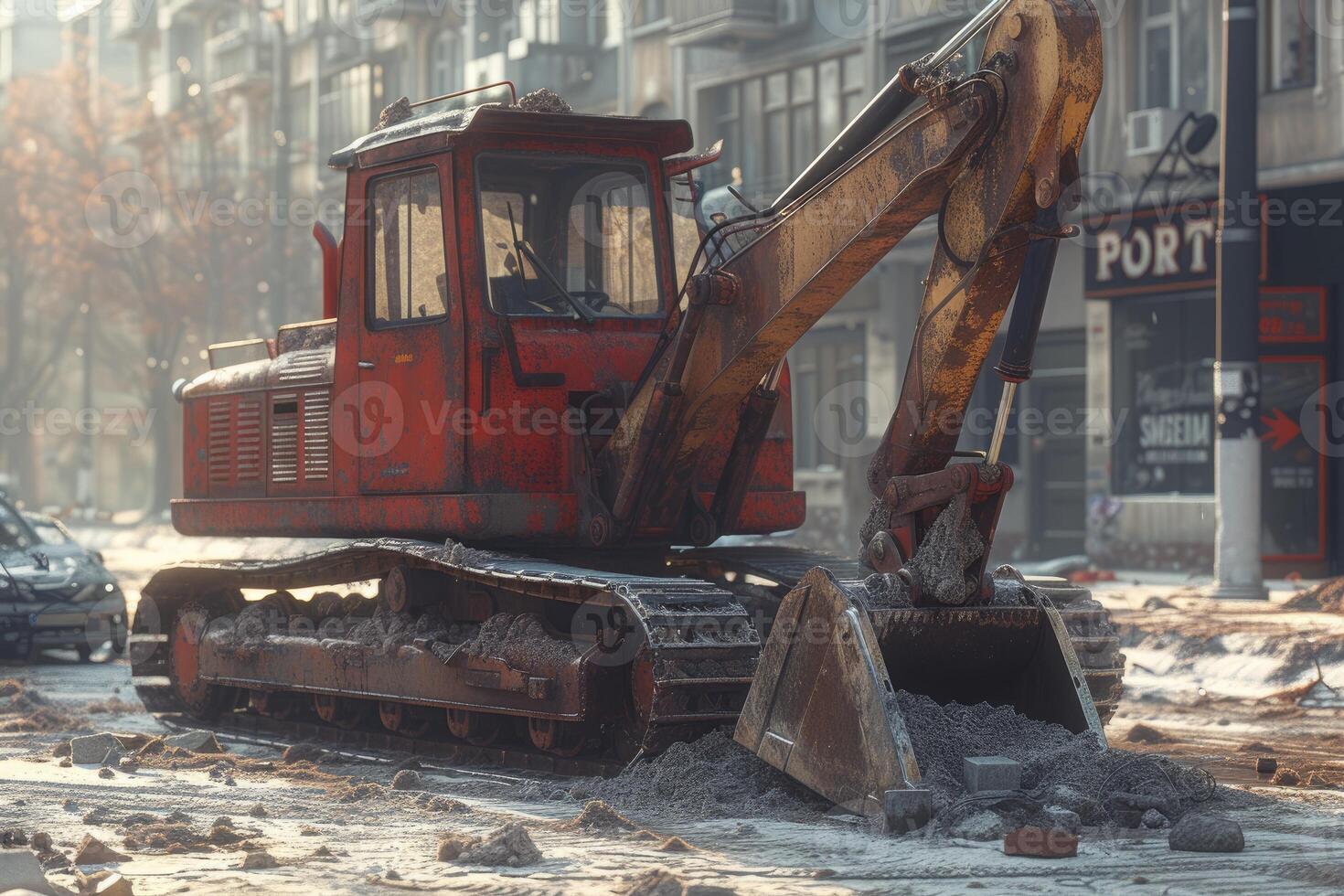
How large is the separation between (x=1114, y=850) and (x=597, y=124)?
4.86 m

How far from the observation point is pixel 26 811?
8.95 metres

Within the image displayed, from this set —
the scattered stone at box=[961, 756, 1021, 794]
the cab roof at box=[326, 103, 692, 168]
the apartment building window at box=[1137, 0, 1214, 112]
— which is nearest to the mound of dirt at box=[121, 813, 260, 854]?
the scattered stone at box=[961, 756, 1021, 794]

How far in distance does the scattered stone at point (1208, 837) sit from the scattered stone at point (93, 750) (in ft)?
18.4

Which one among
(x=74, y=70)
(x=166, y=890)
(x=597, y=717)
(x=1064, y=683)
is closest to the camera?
(x=166, y=890)

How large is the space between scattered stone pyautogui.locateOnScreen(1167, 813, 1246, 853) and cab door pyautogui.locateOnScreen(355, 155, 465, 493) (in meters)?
4.23

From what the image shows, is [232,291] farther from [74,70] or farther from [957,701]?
[957,701]

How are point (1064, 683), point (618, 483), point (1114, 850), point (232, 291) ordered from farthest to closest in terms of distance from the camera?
point (232, 291), point (618, 483), point (1064, 683), point (1114, 850)

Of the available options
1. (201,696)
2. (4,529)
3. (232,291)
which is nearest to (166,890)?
(201,696)

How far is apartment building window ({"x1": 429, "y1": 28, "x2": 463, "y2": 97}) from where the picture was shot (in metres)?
43.2

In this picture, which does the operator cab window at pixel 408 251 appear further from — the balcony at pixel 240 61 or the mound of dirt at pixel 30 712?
the balcony at pixel 240 61

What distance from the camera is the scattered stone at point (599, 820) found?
8.28m

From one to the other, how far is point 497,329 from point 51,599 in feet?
25.0

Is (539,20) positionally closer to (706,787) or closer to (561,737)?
(561,737)

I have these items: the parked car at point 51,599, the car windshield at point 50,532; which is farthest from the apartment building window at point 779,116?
the parked car at point 51,599
